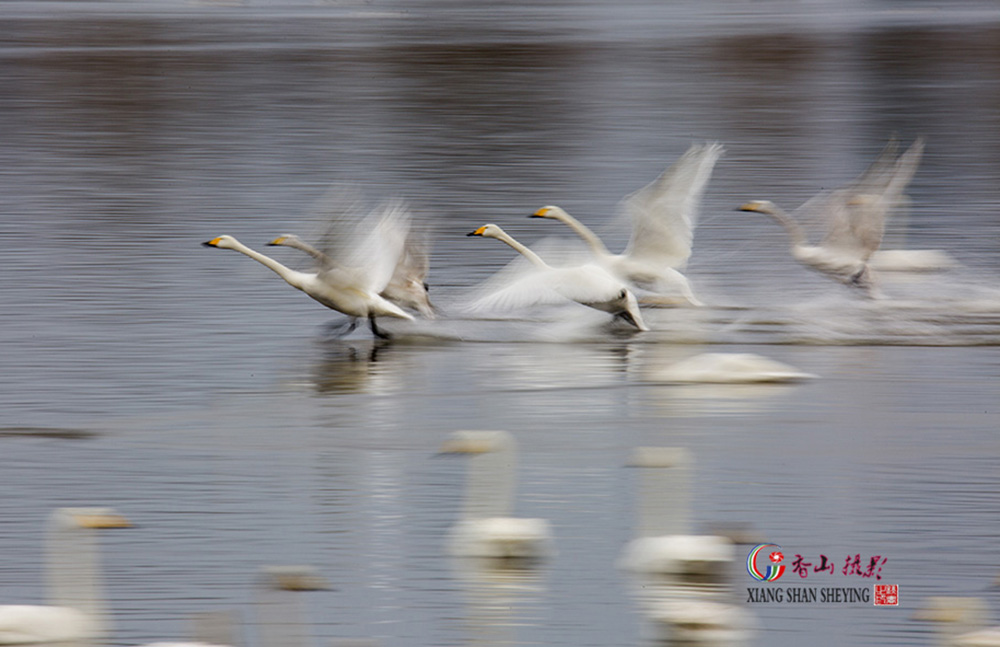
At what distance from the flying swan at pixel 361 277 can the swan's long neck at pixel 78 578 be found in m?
6.14

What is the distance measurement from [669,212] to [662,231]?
155mm

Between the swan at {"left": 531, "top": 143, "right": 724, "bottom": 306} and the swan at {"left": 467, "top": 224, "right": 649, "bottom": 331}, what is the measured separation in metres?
0.62

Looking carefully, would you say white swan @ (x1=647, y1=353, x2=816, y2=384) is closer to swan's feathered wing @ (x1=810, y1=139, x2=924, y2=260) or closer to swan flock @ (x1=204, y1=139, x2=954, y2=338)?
swan flock @ (x1=204, y1=139, x2=954, y2=338)

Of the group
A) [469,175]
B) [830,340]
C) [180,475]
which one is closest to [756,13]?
[469,175]

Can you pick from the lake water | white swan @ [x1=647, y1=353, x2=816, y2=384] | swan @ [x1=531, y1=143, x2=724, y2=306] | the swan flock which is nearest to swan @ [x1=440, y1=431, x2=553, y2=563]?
the lake water

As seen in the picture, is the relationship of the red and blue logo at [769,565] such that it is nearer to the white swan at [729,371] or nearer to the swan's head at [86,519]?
the swan's head at [86,519]

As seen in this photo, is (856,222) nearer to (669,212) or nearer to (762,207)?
(762,207)

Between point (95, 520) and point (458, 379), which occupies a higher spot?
point (95, 520)

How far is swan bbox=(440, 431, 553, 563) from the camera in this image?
27.2 feet

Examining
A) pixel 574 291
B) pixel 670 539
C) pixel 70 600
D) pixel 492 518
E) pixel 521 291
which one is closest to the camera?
pixel 70 600

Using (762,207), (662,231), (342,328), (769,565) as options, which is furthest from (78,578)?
(762,207)

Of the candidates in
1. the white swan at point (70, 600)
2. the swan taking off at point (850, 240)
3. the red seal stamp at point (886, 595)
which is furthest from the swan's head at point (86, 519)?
the swan taking off at point (850, 240)

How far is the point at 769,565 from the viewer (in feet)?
28.1

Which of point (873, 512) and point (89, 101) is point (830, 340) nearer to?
point (873, 512)
